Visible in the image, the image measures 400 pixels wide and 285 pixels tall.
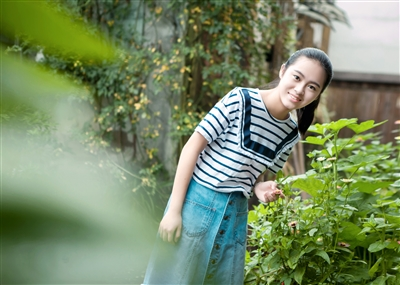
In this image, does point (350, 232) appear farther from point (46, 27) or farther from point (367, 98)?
point (367, 98)

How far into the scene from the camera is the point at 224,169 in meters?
1.22

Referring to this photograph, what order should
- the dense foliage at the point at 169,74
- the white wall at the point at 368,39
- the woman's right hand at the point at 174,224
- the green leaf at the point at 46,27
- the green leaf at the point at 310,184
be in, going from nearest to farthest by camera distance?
the green leaf at the point at 46,27 → the woman's right hand at the point at 174,224 → the green leaf at the point at 310,184 → the dense foliage at the point at 169,74 → the white wall at the point at 368,39

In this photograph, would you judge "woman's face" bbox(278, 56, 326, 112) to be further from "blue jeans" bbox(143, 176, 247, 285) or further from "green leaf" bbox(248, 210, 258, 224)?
"green leaf" bbox(248, 210, 258, 224)

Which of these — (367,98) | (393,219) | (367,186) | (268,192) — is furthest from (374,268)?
(367,98)

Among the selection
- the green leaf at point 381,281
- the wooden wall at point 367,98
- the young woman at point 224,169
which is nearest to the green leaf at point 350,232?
the green leaf at point 381,281

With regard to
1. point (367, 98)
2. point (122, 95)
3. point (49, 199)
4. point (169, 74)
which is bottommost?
point (49, 199)

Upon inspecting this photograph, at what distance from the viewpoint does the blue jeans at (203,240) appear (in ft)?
3.96

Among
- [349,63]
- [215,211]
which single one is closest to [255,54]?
[215,211]

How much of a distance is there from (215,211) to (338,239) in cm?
46

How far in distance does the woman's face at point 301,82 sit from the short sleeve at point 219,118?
126 mm

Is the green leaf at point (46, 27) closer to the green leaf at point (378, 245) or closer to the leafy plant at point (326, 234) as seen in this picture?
the leafy plant at point (326, 234)

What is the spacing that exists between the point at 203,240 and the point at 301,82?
48 cm

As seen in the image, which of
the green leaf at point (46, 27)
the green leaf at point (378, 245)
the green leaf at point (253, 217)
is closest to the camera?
the green leaf at point (46, 27)

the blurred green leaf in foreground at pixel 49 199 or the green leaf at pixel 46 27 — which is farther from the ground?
the green leaf at pixel 46 27
